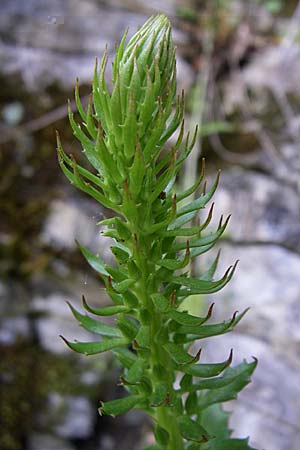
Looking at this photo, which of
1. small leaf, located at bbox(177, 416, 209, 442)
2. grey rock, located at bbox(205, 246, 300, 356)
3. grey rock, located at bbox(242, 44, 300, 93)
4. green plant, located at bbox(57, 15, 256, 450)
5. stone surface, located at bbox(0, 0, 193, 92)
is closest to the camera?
green plant, located at bbox(57, 15, 256, 450)

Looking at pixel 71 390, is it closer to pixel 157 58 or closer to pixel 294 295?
pixel 294 295

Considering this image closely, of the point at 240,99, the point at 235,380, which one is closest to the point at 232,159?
the point at 240,99

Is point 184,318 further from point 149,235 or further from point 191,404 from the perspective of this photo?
point 191,404

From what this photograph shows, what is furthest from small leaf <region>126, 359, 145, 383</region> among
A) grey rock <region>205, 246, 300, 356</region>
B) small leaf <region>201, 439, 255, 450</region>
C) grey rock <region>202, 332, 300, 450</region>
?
grey rock <region>205, 246, 300, 356</region>

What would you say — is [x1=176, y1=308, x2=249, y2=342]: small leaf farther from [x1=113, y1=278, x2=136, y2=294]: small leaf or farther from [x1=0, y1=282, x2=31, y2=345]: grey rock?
[x1=0, y1=282, x2=31, y2=345]: grey rock

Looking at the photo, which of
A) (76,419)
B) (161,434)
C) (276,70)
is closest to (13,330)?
(76,419)
